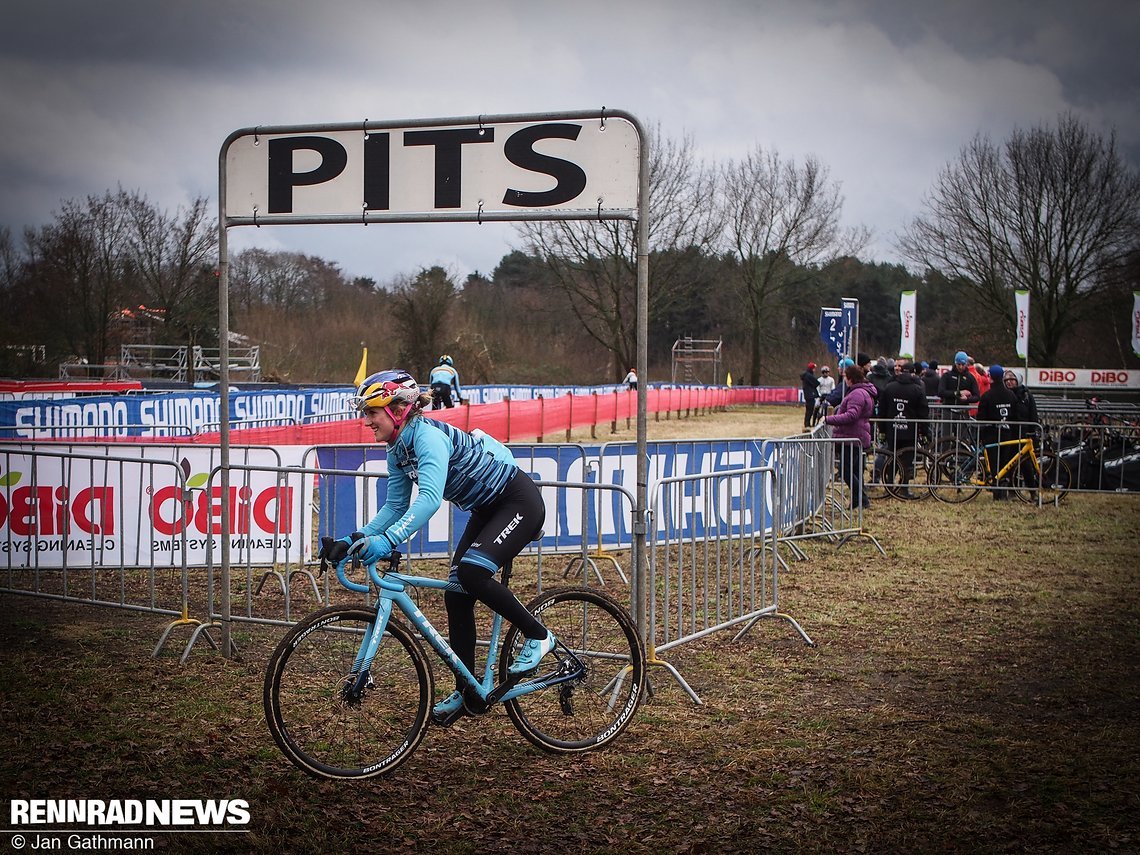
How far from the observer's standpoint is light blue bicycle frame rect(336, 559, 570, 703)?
5.04m

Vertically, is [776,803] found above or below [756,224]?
below

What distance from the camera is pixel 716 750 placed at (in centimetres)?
564

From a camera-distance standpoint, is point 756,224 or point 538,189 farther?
point 756,224

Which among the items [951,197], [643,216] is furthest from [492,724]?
[951,197]

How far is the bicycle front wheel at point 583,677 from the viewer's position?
5.54 m

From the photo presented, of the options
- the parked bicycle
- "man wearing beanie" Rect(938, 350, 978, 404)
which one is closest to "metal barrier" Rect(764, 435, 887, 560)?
the parked bicycle

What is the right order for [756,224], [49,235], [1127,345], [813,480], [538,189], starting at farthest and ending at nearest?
[756,224] < [1127,345] < [49,235] < [813,480] < [538,189]

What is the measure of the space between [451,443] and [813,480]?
8.07 m

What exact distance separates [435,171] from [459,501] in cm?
241

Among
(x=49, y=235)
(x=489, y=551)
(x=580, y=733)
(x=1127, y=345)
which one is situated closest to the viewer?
(x=489, y=551)

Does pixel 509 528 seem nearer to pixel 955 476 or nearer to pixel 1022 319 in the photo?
pixel 955 476

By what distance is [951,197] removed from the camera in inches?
2105

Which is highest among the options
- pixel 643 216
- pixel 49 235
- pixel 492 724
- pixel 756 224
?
pixel 756 224

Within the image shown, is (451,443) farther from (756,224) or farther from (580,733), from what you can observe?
(756,224)
